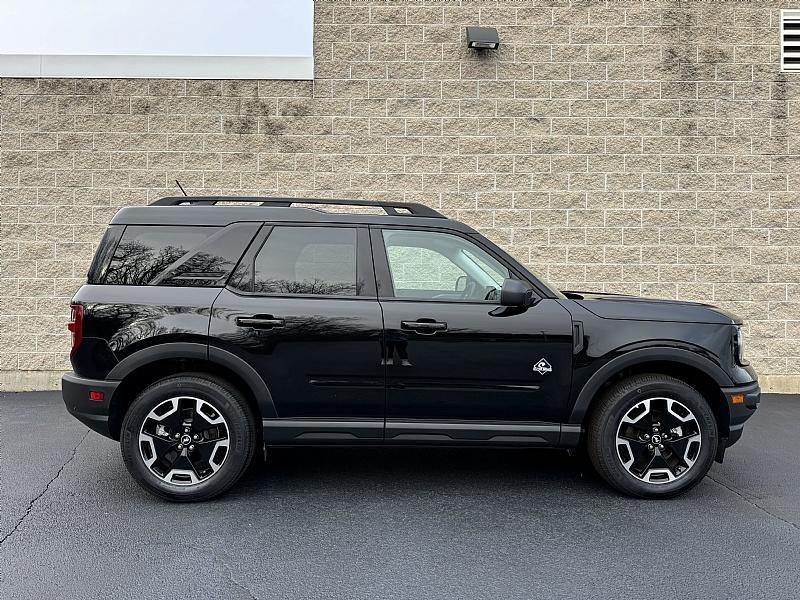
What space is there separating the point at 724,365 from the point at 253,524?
10.9 feet

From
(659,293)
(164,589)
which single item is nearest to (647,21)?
(659,293)

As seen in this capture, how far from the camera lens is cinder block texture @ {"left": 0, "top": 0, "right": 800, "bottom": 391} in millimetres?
8141

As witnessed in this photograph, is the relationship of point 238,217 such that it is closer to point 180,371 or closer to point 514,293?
point 180,371

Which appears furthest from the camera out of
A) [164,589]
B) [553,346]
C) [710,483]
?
[710,483]

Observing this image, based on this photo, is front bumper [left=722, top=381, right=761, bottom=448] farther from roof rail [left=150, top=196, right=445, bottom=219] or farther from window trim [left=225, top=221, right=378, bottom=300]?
window trim [left=225, top=221, right=378, bottom=300]

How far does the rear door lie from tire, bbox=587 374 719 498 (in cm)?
155

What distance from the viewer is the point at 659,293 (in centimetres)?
823

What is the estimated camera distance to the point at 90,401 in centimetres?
430

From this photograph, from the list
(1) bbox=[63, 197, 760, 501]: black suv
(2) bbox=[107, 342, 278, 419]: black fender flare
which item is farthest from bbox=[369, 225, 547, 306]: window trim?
(2) bbox=[107, 342, 278, 419]: black fender flare

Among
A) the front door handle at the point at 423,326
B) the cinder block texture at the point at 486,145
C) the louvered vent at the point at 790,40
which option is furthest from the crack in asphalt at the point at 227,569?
the louvered vent at the point at 790,40

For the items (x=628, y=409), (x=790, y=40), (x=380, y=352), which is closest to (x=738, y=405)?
(x=628, y=409)

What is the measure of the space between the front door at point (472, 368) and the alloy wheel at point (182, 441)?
3.81 feet

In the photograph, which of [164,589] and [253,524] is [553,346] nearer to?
[253,524]

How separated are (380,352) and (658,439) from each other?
1990 millimetres
